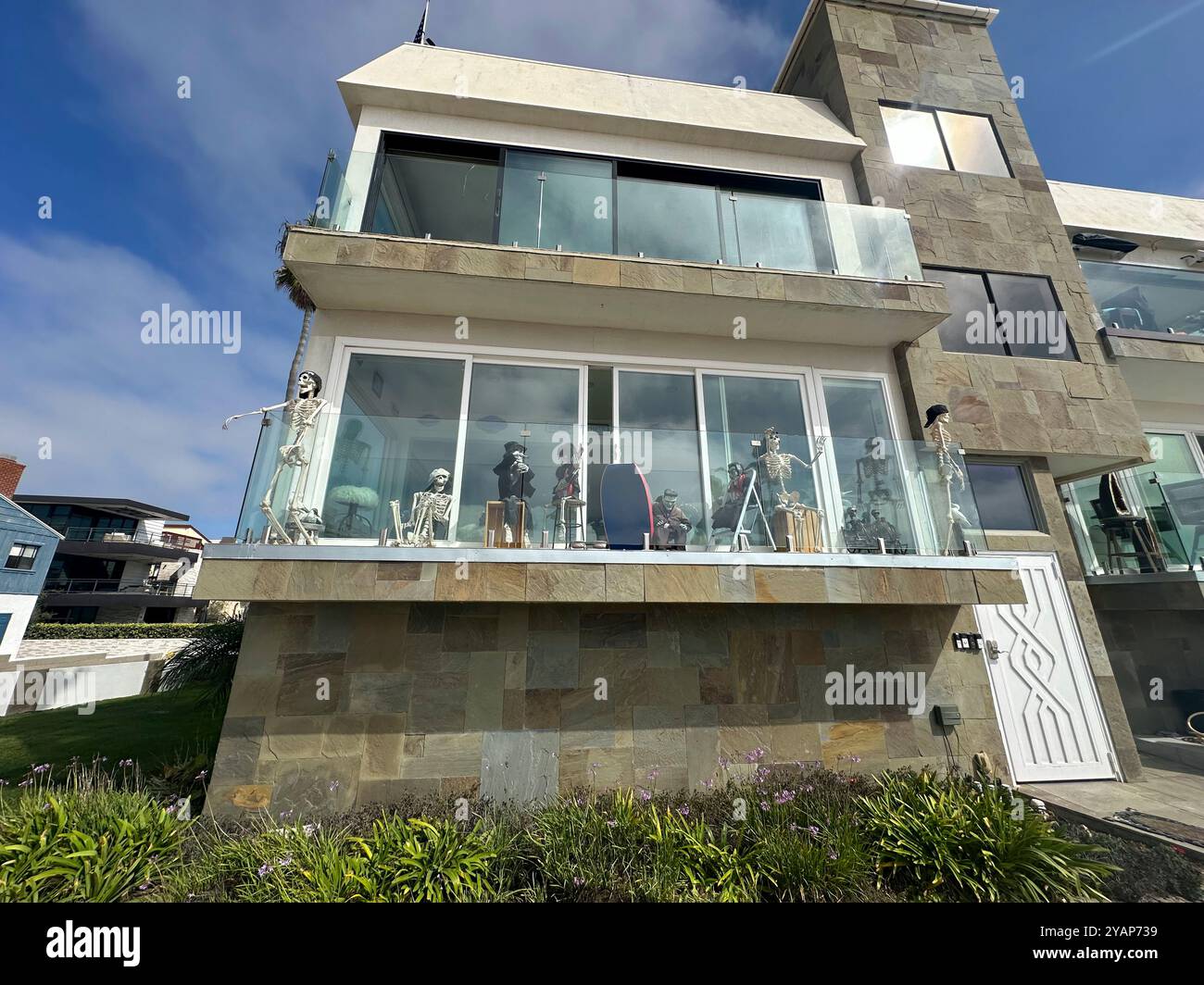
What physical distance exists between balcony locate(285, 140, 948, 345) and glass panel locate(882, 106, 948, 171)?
2.38 metres

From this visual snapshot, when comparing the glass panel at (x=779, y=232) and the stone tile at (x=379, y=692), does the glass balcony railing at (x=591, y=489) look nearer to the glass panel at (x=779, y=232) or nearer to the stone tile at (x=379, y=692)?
the stone tile at (x=379, y=692)

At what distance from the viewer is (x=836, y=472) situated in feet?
19.7

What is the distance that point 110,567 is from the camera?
34.2 meters

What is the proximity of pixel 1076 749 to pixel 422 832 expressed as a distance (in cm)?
856

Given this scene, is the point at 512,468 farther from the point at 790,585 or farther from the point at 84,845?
the point at 84,845

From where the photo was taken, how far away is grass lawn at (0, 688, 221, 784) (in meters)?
6.78

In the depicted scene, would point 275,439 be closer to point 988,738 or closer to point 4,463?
point 988,738

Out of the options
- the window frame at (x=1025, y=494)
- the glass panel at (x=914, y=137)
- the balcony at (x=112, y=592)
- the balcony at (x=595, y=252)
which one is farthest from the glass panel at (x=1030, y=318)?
the balcony at (x=112, y=592)

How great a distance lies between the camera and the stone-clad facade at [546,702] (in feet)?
16.1

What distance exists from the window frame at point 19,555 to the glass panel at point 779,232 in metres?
32.2

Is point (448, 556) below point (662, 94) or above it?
below

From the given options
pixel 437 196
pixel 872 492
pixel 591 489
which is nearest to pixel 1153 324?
pixel 872 492

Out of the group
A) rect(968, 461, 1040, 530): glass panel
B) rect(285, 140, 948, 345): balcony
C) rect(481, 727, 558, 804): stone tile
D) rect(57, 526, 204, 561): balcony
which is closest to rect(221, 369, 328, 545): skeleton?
rect(285, 140, 948, 345): balcony
